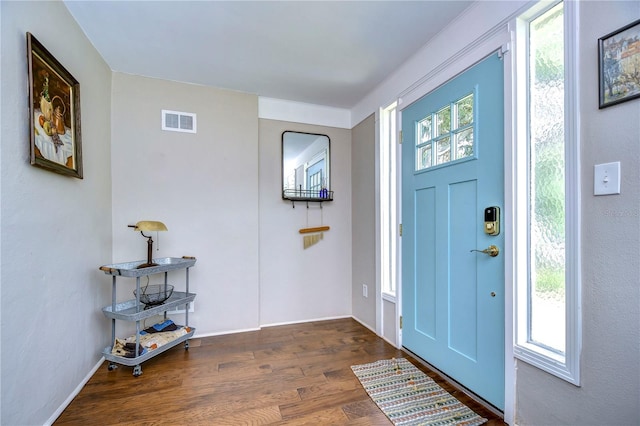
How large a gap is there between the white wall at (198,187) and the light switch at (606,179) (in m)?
2.50

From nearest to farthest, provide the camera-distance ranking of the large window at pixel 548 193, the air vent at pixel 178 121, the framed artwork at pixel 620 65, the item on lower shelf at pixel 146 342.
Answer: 1. the framed artwork at pixel 620 65
2. the large window at pixel 548 193
3. the item on lower shelf at pixel 146 342
4. the air vent at pixel 178 121

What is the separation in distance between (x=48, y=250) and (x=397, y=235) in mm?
2365

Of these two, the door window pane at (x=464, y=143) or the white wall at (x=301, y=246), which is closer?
the door window pane at (x=464, y=143)

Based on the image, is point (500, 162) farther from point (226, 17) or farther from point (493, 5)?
point (226, 17)

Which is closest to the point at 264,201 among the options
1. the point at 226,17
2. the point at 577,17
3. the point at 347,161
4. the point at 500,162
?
the point at 347,161

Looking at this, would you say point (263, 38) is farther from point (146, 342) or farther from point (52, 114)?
point (146, 342)

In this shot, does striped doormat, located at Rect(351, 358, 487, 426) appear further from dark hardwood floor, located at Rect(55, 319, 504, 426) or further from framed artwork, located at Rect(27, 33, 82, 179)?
framed artwork, located at Rect(27, 33, 82, 179)

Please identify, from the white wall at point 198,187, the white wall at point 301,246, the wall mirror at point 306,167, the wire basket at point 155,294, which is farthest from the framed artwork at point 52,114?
the wall mirror at point 306,167

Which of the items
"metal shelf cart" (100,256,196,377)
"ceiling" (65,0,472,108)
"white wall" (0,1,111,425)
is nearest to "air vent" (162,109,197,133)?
"ceiling" (65,0,472,108)

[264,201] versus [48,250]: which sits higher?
[264,201]

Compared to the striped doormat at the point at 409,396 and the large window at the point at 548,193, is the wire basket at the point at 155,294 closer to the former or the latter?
the striped doormat at the point at 409,396

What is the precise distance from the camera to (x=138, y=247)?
2.49m

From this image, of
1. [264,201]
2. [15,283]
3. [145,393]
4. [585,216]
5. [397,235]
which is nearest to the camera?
[585,216]

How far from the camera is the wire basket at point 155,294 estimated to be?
2.18m
